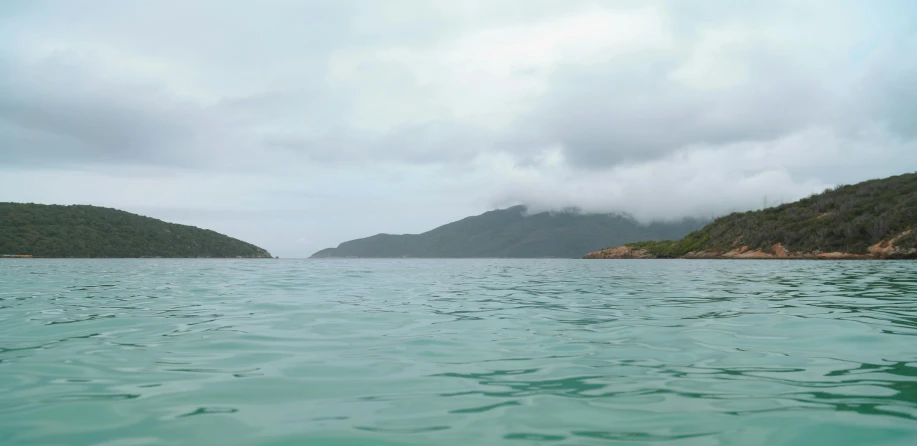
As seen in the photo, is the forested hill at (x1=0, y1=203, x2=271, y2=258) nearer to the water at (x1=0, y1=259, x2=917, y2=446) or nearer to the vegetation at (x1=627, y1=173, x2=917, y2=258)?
the vegetation at (x1=627, y1=173, x2=917, y2=258)

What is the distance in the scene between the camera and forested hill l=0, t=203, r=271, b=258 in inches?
5650

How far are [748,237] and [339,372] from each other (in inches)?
4747

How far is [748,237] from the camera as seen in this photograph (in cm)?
11062

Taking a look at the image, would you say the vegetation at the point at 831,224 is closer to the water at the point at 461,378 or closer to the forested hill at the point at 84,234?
the water at the point at 461,378

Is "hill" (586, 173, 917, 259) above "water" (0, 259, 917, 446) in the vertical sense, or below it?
above

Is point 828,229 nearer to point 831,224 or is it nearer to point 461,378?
point 831,224

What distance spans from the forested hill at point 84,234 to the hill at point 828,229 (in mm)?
156106

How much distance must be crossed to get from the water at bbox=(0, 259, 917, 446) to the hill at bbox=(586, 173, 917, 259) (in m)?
84.0

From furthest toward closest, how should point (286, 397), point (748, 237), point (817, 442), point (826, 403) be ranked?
point (748, 237), point (286, 397), point (826, 403), point (817, 442)

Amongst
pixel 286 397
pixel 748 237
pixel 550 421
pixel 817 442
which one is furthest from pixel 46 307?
pixel 748 237

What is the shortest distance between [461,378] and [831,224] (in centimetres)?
11018

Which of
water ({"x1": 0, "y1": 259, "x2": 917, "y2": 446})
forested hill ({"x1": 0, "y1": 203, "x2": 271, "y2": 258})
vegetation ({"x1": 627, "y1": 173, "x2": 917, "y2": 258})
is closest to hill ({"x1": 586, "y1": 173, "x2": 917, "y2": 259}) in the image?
vegetation ({"x1": 627, "y1": 173, "x2": 917, "y2": 258})

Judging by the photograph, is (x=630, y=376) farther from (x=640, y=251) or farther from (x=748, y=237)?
(x=640, y=251)

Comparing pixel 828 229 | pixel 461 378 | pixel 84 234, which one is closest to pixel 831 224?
pixel 828 229
